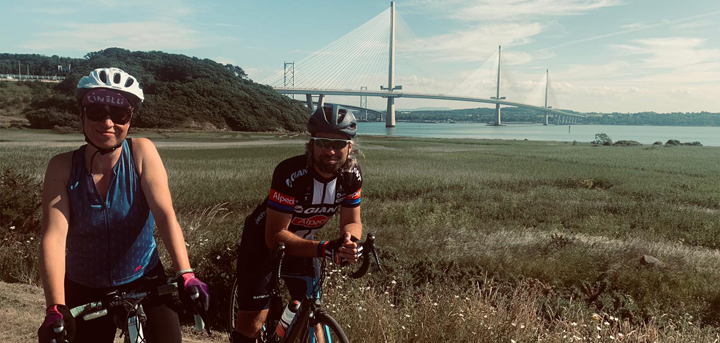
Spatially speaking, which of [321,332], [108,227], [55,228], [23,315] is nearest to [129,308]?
[108,227]

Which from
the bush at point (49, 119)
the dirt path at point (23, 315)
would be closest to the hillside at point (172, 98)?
the bush at point (49, 119)

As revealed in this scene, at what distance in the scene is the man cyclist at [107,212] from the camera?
92.8 inches

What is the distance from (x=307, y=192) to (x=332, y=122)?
1.51ft

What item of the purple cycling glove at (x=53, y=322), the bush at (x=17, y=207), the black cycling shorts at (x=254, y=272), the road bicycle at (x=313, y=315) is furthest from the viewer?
the bush at (x=17, y=207)

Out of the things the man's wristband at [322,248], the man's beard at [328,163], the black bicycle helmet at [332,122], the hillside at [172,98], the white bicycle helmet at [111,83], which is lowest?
the man's wristband at [322,248]

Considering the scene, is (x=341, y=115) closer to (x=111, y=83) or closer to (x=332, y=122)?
(x=332, y=122)

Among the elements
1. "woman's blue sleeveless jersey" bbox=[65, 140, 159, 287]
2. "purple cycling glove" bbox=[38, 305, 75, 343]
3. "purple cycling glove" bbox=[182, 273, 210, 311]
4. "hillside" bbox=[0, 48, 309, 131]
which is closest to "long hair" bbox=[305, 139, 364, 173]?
"woman's blue sleeveless jersey" bbox=[65, 140, 159, 287]

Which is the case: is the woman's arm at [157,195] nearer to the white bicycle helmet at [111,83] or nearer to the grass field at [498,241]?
the white bicycle helmet at [111,83]

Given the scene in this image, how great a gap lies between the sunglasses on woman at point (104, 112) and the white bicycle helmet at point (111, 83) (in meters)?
0.07

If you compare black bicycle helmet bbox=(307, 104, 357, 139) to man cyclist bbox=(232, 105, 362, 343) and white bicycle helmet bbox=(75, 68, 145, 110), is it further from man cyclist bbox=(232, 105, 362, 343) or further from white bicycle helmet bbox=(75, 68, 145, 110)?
white bicycle helmet bbox=(75, 68, 145, 110)

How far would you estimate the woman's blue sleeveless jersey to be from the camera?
2.41 metres

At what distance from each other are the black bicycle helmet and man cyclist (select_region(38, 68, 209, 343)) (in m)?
0.94

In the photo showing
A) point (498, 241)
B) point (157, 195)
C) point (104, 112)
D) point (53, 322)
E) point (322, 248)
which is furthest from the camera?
point (498, 241)

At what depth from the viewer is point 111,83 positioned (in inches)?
94.8
